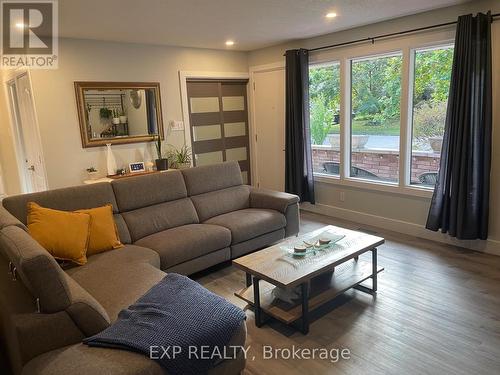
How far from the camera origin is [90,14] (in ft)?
10.3

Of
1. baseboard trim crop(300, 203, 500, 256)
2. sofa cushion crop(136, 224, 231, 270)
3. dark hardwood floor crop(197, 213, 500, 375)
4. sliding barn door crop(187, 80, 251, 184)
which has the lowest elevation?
dark hardwood floor crop(197, 213, 500, 375)

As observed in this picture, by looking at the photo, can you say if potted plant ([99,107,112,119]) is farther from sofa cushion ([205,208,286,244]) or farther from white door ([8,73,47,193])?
sofa cushion ([205,208,286,244])

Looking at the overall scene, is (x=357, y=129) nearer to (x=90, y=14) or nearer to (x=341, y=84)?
(x=341, y=84)

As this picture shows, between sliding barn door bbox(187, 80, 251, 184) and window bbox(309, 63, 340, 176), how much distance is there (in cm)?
125

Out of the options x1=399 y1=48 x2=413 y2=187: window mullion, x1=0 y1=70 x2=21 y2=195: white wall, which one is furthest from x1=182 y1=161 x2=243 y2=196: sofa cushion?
x1=0 y1=70 x2=21 y2=195: white wall

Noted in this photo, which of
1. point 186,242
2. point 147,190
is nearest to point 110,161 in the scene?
point 147,190

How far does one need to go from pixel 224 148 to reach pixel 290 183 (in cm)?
126

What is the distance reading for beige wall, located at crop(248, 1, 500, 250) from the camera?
3.37 metres

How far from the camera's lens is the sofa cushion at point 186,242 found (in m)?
2.92

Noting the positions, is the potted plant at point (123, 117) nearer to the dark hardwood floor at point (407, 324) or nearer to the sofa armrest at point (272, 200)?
the sofa armrest at point (272, 200)

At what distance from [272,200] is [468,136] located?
1.99 meters

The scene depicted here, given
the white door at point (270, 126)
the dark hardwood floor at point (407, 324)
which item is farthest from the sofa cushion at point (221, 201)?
the white door at point (270, 126)

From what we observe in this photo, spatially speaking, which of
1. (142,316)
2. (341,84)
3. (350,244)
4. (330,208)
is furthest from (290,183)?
(142,316)

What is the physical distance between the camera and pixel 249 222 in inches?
138
